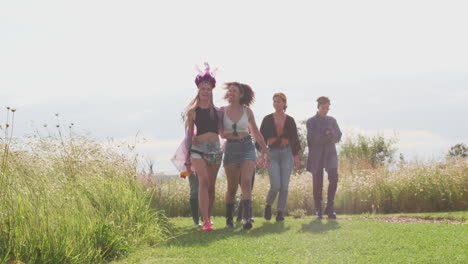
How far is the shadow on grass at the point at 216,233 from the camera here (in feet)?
22.2

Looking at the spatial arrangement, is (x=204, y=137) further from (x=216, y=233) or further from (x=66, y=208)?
(x=66, y=208)

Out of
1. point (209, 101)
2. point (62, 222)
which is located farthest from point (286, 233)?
point (62, 222)

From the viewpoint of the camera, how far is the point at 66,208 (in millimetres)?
6023

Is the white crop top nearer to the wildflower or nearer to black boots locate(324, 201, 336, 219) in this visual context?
the wildflower

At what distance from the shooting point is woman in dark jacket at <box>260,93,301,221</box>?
835 cm

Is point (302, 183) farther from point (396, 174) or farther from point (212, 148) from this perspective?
point (212, 148)

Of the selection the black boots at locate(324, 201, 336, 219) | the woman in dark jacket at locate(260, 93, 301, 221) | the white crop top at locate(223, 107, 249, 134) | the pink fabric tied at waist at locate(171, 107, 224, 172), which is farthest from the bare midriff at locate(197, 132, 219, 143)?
the black boots at locate(324, 201, 336, 219)

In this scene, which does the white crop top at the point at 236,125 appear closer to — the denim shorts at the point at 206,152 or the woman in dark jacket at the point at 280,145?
the denim shorts at the point at 206,152

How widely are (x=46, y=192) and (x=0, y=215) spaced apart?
2.21ft

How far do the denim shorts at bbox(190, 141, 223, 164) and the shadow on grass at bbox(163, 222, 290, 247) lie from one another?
1.06 m

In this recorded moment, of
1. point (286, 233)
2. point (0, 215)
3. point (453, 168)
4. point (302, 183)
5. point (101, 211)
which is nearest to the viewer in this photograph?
point (0, 215)

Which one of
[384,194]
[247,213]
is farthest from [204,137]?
[384,194]

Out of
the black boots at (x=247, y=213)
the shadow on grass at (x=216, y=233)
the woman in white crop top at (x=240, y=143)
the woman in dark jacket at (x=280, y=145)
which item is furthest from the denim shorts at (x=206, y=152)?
the woman in dark jacket at (x=280, y=145)

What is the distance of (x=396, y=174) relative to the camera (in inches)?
522
